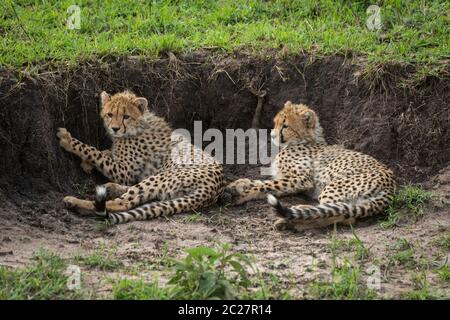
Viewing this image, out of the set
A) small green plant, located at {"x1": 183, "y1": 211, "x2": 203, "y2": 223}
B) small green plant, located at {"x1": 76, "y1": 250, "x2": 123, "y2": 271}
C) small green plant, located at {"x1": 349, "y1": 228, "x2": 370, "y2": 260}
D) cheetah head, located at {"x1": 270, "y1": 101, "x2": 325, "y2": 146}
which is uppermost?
cheetah head, located at {"x1": 270, "y1": 101, "x2": 325, "y2": 146}

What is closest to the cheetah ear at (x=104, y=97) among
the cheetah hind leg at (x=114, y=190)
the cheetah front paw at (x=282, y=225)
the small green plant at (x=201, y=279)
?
the cheetah hind leg at (x=114, y=190)

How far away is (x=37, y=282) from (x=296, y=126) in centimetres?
391

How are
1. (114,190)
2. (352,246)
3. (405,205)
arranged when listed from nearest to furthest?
(352,246)
(405,205)
(114,190)

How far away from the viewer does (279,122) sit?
27.3 feet

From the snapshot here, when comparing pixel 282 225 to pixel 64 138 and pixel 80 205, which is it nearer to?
pixel 80 205

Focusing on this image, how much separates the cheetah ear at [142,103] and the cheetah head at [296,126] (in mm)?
1399

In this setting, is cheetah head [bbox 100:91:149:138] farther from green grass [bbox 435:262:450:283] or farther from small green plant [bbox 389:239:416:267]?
green grass [bbox 435:262:450:283]

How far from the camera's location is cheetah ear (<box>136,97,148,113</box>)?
8.06 m

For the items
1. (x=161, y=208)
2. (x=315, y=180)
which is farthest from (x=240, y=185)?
(x=161, y=208)

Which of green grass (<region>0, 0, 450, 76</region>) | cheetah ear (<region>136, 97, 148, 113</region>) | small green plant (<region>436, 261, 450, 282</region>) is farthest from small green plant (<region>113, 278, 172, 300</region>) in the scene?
green grass (<region>0, 0, 450, 76</region>)

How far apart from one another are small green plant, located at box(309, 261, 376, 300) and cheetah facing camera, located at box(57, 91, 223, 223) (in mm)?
2087

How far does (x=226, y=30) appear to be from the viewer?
904 cm
